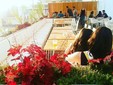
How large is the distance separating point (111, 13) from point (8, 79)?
10265 mm

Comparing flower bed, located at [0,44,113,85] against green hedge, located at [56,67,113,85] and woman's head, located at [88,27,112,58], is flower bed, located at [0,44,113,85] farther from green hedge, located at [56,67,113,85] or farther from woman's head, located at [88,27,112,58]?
woman's head, located at [88,27,112,58]

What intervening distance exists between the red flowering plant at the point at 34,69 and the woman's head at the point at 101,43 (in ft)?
3.00

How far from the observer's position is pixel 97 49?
2240 mm

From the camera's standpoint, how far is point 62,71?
1343 mm

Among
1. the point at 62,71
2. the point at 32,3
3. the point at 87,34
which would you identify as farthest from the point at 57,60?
the point at 32,3

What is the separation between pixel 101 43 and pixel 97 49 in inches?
2.9

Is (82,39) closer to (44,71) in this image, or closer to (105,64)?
(105,64)

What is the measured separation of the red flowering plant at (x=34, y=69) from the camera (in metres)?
1.25

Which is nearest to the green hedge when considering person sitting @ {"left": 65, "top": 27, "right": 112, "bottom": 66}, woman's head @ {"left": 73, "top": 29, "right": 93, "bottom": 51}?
person sitting @ {"left": 65, "top": 27, "right": 112, "bottom": 66}

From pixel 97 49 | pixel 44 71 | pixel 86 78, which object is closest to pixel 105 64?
pixel 86 78

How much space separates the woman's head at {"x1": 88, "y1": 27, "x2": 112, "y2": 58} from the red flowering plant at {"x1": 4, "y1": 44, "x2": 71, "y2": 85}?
92cm

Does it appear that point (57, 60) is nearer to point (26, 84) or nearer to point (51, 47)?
point (26, 84)

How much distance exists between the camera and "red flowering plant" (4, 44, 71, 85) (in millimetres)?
1245

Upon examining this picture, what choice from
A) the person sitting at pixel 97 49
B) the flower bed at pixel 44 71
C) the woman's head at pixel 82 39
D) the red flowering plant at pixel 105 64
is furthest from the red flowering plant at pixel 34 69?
the woman's head at pixel 82 39
